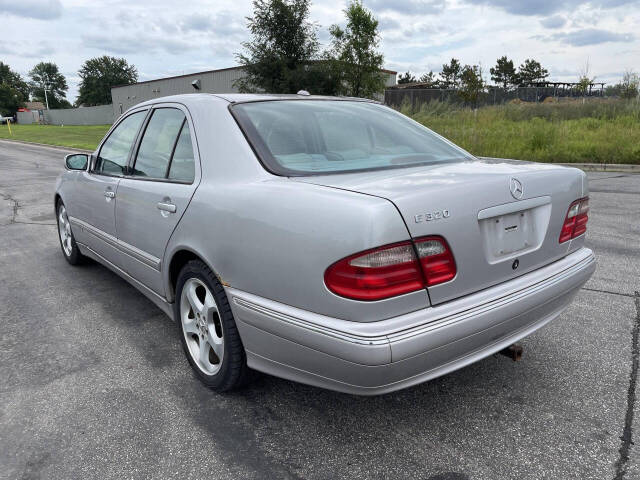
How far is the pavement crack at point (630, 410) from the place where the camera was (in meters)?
1.99

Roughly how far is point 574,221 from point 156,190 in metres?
2.24

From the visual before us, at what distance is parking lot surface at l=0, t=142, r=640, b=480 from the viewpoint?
204cm

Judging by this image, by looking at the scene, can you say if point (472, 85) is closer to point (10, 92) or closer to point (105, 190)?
point (105, 190)

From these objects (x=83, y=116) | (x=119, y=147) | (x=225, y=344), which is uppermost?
(x=83, y=116)

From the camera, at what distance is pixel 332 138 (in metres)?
2.82

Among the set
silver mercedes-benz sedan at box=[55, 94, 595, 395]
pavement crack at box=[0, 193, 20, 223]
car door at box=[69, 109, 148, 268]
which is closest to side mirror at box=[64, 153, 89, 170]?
car door at box=[69, 109, 148, 268]

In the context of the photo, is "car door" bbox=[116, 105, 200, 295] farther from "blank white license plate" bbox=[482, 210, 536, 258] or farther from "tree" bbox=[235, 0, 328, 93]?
"tree" bbox=[235, 0, 328, 93]

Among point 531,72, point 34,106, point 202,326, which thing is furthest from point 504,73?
point 34,106

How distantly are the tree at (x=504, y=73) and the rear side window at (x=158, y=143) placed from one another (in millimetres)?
84444

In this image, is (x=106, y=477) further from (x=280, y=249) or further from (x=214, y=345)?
(x=280, y=249)

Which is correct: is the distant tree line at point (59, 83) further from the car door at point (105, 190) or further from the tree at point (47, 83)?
the car door at point (105, 190)

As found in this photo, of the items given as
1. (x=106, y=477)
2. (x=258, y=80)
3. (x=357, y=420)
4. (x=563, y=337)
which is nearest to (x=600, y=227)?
(x=563, y=337)

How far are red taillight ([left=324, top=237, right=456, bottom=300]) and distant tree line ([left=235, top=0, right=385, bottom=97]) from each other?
2256cm

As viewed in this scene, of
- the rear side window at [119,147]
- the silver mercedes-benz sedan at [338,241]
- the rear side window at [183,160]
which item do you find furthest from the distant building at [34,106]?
the silver mercedes-benz sedan at [338,241]
